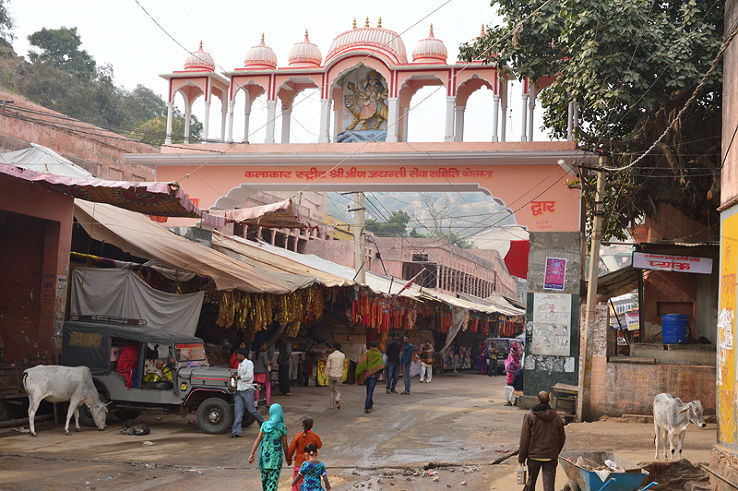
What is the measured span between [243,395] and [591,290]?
7.46 m

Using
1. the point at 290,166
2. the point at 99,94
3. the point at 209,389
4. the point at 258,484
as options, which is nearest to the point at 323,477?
the point at 258,484

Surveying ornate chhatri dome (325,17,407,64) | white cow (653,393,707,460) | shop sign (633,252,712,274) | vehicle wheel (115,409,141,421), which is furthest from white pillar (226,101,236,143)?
white cow (653,393,707,460)

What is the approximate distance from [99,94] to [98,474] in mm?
50027

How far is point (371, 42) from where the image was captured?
68.1ft

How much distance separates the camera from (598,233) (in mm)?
15930

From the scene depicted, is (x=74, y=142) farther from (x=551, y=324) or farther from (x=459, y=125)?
(x=551, y=324)

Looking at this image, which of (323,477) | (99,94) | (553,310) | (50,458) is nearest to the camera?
(323,477)

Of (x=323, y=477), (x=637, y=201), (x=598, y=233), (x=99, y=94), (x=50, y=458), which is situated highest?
(x=99, y=94)

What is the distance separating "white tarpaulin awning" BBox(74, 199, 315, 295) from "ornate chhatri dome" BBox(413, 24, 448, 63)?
6.70 meters

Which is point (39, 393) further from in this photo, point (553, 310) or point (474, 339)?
point (474, 339)

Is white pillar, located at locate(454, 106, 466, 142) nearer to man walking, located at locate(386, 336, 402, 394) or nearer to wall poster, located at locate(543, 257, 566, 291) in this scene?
wall poster, located at locate(543, 257, 566, 291)

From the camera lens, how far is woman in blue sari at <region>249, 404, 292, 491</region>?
810cm

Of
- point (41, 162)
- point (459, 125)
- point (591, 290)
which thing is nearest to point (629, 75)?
point (591, 290)

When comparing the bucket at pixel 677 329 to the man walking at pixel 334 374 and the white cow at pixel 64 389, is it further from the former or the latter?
the white cow at pixel 64 389
